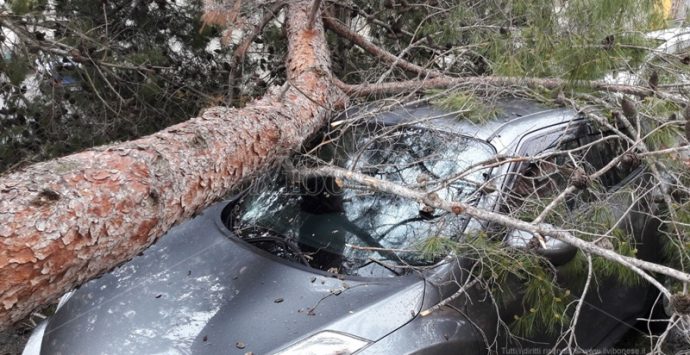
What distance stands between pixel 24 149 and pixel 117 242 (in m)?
3.02

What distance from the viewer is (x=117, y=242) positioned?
1.96m

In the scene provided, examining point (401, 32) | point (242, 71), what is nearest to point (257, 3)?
point (242, 71)

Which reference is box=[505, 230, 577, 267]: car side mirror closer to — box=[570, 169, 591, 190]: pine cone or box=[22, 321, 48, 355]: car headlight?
box=[570, 169, 591, 190]: pine cone

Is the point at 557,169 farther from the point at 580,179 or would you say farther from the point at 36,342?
the point at 36,342

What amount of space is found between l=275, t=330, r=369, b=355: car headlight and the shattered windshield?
1.42 feet

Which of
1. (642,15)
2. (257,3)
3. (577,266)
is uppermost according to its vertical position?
(257,3)

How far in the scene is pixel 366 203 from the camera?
2.92 metres

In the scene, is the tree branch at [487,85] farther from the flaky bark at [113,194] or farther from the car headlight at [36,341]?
the car headlight at [36,341]

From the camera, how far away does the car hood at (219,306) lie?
225 cm

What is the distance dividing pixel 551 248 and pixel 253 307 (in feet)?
3.96

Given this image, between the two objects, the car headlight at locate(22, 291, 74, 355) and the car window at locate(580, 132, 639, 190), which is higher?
the car window at locate(580, 132, 639, 190)

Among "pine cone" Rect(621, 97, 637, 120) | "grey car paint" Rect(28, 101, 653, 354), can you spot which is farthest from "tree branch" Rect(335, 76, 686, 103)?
"grey car paint" Rect(28, 101, 653, 354)

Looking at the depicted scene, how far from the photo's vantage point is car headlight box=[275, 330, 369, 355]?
83.3 inches

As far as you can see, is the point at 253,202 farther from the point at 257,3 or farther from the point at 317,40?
the point at 257,3
